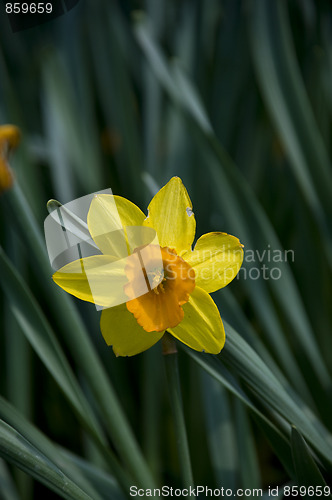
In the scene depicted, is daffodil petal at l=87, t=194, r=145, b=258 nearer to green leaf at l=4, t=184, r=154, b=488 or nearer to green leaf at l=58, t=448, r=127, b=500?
green leaf at l=4, t=184, r=154, b=488

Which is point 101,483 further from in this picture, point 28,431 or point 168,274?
point 168,274

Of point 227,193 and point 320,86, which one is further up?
point 320,86

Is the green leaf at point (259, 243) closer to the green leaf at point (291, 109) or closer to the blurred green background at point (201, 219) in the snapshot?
the blurred green background at point (201, 219)

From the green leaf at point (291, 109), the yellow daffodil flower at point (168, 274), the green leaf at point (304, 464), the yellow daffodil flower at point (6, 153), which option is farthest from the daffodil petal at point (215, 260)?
the green leaf at point (291, 109)

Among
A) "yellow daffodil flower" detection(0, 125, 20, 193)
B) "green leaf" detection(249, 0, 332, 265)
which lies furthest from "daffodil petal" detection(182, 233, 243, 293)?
"green leaf" detection(249, 0, 332, 265)

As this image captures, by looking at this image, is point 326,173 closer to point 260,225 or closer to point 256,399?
point 260,225

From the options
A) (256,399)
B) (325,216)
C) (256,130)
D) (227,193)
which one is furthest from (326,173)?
(256,399)

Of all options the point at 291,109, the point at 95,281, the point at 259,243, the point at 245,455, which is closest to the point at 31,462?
the point at 95,281
